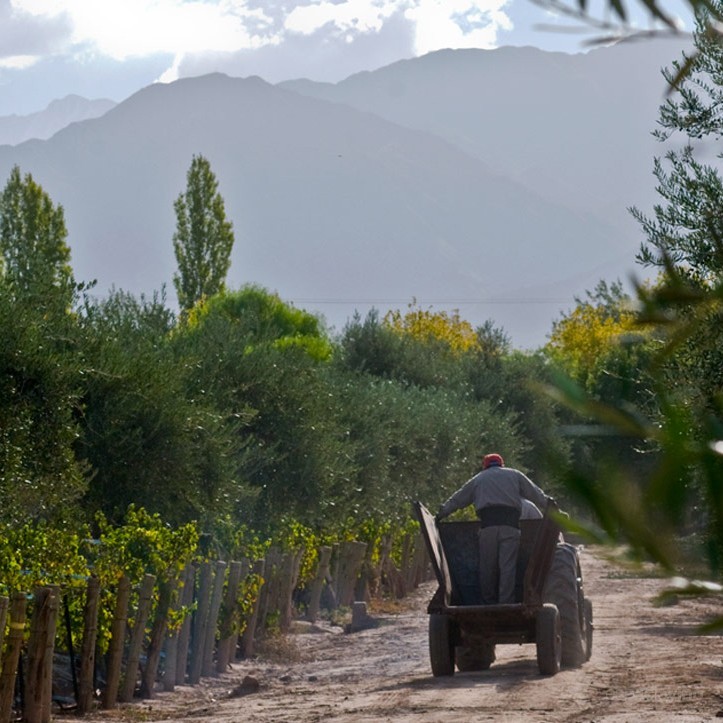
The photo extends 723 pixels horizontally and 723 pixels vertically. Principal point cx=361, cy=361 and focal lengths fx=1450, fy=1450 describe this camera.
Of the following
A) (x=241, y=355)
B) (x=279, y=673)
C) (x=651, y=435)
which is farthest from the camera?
(x=241, y=355)

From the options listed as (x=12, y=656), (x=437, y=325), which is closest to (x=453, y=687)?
(x=12, y=656)

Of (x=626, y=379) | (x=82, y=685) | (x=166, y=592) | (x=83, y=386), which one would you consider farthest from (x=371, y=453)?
(x=626, y=379)

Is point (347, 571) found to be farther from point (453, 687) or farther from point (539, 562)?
point (453, 687)

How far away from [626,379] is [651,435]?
0.30 meters

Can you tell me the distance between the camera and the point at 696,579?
138 cm

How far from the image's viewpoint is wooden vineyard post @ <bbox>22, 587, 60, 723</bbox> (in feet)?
34.1

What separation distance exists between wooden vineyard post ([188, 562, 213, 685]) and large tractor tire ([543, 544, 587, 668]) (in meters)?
3.48

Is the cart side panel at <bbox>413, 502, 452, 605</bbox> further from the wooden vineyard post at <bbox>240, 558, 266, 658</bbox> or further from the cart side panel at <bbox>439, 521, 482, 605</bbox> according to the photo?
the wooden vineyard post at <bbox>240, 558, 266, 658</bbox>

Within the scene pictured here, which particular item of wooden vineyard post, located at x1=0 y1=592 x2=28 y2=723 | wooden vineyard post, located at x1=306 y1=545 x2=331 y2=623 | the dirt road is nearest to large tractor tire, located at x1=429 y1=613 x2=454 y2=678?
the dirt road

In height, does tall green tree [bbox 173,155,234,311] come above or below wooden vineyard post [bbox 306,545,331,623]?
above

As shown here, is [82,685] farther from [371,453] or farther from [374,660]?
[371,453]

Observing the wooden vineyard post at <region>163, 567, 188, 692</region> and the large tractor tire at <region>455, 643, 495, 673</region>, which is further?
the large tractor tire at <region>455, 643, 495, 673</region>

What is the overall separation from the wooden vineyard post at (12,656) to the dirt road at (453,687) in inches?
66.4

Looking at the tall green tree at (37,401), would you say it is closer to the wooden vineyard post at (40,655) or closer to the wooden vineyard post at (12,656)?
the wooden vineyard post at (40,655)
